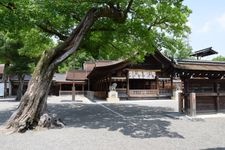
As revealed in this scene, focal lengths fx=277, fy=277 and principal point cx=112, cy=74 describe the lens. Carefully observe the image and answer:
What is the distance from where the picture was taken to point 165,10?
1569 centimetres

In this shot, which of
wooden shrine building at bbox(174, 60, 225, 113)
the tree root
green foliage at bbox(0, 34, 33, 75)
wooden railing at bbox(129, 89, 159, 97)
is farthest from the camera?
wooden railing at bbox(129, 89, 159, 97)

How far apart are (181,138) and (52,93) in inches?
1752

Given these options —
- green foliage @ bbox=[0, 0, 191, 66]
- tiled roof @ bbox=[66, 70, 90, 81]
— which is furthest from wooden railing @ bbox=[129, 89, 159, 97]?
tiled roof @ bbox=[66, 70, 90, 81]

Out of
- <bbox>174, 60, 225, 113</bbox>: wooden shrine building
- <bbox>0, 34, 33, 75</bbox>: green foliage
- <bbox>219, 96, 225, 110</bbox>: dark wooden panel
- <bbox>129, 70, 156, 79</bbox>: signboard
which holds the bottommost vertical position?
<bbox>219, 96, 225, 110</bbox>: dark wooden panel

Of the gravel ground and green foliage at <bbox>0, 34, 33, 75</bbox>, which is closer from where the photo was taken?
the gravel ground

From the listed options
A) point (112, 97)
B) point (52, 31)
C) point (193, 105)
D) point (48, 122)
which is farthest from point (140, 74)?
point (48, 122)

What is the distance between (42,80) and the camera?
42.1 ft

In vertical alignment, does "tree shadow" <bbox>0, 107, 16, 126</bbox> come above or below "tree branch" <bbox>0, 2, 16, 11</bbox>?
below

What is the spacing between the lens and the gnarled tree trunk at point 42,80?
1194cm

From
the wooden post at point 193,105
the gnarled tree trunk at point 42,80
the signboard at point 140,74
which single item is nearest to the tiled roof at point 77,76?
the signboard at point 140,74

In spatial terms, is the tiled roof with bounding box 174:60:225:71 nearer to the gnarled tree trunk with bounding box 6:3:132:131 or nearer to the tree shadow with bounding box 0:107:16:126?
the gnarled tree trunk with bounding box 6:3:132:131

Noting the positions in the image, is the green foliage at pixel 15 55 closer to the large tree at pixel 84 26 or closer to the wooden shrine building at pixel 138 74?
the wooden shrine building at pixel 138 74

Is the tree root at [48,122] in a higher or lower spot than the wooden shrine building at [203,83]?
lower

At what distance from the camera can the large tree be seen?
486 inches
